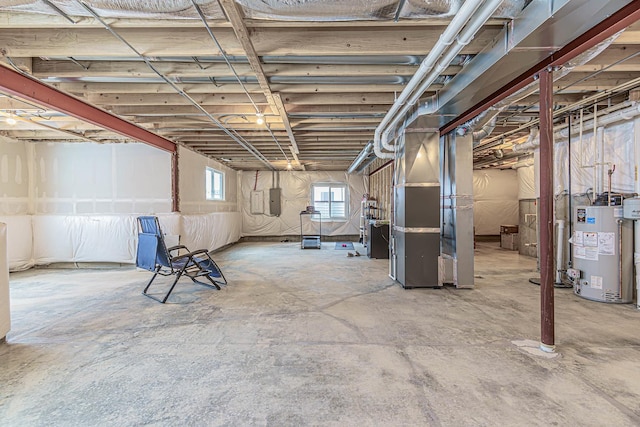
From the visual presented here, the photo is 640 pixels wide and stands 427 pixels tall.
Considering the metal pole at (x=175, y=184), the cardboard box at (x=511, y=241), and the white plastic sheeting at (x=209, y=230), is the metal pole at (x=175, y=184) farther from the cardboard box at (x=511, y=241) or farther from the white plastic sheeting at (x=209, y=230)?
the cardboard box at (x=511, y=241)

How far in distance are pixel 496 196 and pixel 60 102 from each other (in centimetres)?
990

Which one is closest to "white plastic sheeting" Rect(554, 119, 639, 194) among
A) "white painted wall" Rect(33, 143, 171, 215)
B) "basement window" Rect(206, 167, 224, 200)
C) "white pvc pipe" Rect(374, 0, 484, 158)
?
"white pvc pipe" Rect(374, 0, 484, 158)

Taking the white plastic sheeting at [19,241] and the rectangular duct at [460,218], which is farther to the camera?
the white plastic sheeting at [19,241]

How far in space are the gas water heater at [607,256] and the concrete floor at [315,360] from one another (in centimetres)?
19

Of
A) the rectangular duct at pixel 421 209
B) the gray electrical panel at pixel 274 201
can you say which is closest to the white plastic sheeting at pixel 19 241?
the gray electrical panel at pixel 274 201

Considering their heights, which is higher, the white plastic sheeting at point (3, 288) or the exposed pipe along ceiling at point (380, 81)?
the exposed pipe along ceiling at point (380, 81)

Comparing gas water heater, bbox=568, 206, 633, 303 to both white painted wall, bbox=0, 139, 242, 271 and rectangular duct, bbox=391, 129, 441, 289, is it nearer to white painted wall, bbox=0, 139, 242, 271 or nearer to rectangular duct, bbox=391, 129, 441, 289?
rectangular duct, bbox=391, 129, 441, 289

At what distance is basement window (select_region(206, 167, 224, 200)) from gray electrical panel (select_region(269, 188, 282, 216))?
1.75 metres

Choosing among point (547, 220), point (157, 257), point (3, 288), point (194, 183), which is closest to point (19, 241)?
point (194, 183)

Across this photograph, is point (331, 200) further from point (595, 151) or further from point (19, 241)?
point (19, 241)

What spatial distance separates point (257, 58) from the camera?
255cm

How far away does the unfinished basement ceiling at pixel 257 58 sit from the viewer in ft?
6.07

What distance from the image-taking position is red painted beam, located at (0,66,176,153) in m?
2.84

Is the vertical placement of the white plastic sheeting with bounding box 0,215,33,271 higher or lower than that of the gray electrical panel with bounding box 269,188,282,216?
lower
